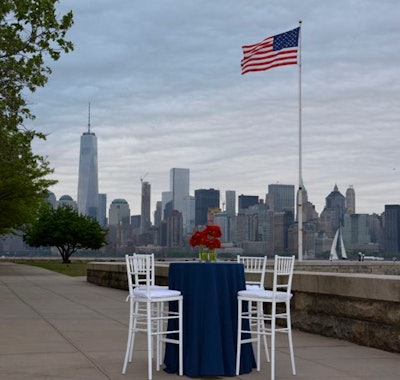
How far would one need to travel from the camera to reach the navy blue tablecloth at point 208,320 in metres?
7.42

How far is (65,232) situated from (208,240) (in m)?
57.0

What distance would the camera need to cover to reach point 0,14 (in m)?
16.0

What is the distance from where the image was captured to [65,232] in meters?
63.6

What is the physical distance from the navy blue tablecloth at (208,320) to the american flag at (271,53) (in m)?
20.2

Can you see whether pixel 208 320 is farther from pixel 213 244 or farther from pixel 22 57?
pixel 22 57

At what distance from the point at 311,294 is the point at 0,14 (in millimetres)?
9718

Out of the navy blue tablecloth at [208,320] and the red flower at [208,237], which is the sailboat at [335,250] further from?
the navy blue tablecloth at [208,320]

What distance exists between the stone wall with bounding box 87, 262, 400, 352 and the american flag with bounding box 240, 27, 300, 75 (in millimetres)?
15547

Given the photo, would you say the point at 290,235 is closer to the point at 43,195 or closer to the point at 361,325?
the point at 43,195

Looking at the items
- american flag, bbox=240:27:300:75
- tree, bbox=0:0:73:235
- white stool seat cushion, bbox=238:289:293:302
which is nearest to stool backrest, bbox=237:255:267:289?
white stool seat cushion, bbox=238:289:293:302

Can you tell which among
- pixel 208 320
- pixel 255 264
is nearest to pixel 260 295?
pixel 208 320

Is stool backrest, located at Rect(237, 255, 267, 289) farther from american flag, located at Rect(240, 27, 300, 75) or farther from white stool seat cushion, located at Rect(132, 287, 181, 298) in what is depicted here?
american flag, located at Rect(240, 27, 300, 75)

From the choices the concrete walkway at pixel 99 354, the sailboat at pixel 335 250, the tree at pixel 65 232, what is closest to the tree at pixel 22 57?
the concrete walkway at pixel 99 354

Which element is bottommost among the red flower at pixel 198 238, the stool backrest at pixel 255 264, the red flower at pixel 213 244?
the stool backrest at pixel 255 264
